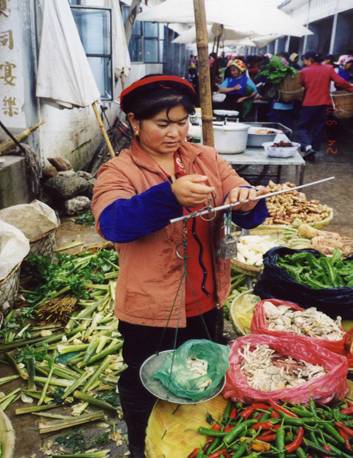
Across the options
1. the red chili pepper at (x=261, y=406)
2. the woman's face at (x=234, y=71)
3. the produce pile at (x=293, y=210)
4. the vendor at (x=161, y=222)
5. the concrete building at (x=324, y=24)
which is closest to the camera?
the vendor at (x=161, y=222)

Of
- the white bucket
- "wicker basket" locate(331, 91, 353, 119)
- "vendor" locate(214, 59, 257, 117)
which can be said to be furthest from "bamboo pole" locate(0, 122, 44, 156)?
"wicker basket" locate(331, 91, 353, 119)

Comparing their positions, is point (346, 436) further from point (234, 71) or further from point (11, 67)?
point (234, 71)

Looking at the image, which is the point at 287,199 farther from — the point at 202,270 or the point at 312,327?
the point at 202,270

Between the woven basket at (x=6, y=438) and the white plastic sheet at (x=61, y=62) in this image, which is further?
the white plastic sheet at (x=61, y=62)

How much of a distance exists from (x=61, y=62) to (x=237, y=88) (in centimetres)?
524

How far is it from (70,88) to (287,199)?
323cm

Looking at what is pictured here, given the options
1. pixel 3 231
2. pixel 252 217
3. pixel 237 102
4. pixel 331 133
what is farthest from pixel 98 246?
pixel 331 133

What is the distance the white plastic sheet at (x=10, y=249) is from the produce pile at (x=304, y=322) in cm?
191

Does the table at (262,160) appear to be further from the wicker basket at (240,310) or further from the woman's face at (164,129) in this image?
the woman's face at (164,129)

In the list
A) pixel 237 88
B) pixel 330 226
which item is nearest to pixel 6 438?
pixel 330 226

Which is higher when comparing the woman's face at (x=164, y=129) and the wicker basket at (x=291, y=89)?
the woman's face at (x=164, y=129)

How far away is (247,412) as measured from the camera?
80.2 inches

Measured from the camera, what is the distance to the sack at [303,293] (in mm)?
2951

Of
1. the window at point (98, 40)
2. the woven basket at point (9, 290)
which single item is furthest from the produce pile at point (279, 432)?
the window at point (98, 40)
